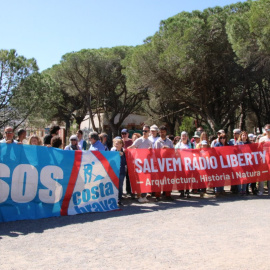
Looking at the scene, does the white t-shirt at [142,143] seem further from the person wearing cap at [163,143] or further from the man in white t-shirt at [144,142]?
the person wearing cap at [163,143]

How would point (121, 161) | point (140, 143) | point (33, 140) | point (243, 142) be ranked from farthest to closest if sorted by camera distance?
point (243, 142) < point (140, 143) < point (121, 161) < point (33, 140)

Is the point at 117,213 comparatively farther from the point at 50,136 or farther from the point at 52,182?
the point at 50,136

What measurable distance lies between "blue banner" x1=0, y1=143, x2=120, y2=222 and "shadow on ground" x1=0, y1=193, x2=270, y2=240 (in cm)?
25

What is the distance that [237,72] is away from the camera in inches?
940

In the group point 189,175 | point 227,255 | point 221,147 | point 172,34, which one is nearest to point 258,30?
point 172,34

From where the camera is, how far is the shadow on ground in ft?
19.1

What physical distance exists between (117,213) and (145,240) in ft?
6.59

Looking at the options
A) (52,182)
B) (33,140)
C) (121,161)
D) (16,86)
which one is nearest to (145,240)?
(52,182)

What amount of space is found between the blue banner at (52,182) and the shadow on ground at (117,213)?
0.83 ft

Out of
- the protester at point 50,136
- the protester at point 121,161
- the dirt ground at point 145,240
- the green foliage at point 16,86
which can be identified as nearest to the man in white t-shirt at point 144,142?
the protester at point 121,161

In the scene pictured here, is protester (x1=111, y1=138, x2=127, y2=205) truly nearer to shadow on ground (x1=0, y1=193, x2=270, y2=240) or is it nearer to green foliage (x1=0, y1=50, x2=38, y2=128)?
shadow on ground (x1=0, y1=193, x2=270, y2=240)

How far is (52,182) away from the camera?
6949 millimetres

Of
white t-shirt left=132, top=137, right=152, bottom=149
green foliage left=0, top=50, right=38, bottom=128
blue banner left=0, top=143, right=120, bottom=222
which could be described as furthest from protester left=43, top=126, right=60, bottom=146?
green foliage left=0, top=50, right=38, bottom=128

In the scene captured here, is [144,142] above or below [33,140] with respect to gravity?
below
